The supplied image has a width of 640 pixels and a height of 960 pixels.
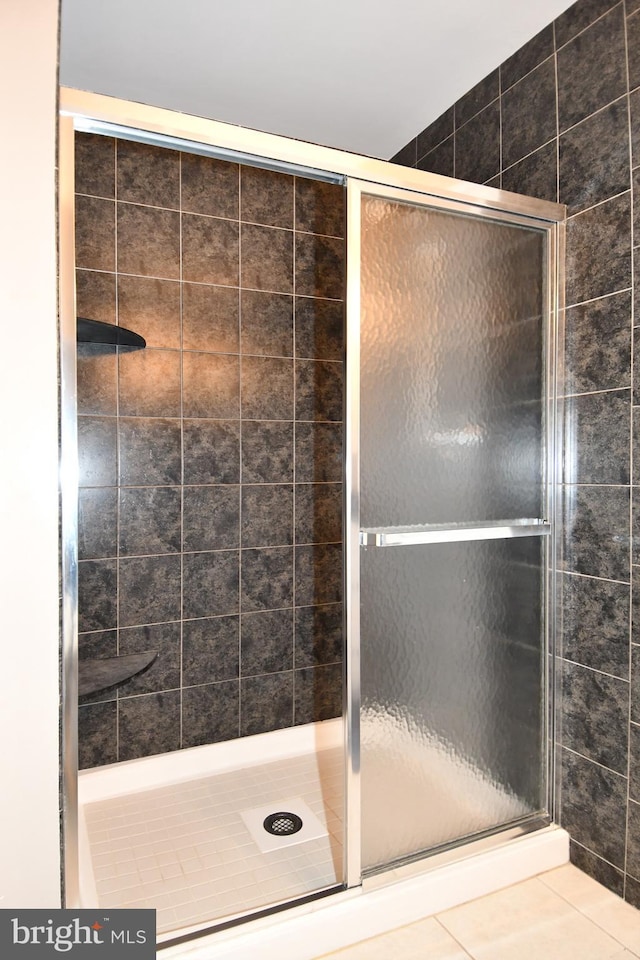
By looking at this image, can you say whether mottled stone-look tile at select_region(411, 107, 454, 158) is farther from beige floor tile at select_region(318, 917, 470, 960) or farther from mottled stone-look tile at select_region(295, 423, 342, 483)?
beige floor tile at select_region(318, 917, 470, 960)

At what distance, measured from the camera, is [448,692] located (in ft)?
5.65

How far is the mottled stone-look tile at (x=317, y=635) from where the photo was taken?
105 inches

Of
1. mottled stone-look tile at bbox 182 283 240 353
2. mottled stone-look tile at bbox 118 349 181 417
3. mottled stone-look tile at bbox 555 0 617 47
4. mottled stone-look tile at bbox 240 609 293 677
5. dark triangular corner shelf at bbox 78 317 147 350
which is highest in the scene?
mottled stone-look tile at bbox 555 0 617 47

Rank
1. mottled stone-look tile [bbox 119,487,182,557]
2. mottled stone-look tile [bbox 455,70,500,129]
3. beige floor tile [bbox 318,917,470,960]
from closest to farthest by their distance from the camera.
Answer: beige floor tile [bbox 318,917,470,960]
mottled stone-look tile [bbox 455,70,500,129]
mottled stone-look tile [bbox 119,487,182,557]

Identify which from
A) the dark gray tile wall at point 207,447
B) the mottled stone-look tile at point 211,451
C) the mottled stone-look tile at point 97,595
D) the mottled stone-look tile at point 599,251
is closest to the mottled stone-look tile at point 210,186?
the dark gray tile wall at point 207,447

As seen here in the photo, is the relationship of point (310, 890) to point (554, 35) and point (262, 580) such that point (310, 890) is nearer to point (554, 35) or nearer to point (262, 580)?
point (262, 580)

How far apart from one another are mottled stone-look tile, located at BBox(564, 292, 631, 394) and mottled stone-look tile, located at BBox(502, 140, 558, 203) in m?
0.40

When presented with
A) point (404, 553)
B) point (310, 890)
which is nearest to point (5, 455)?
point (404, 553)

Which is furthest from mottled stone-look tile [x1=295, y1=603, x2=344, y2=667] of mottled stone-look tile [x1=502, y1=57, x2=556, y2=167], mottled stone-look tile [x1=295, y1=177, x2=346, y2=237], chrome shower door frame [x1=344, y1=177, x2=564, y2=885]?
mottled stone-look tile [x1=502, y1=57, x2=556, y2=167]

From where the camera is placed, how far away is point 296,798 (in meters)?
2.21

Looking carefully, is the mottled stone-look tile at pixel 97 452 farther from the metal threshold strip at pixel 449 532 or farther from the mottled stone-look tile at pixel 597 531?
the mottled stone-look tile at pixel 597 531

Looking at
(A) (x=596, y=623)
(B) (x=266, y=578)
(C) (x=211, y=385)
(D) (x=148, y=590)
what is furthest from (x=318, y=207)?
(A) (x=596, y=623)

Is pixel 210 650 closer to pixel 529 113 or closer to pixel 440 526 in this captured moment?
pixel 440 526

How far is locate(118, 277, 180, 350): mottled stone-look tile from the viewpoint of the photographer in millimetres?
2297
